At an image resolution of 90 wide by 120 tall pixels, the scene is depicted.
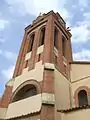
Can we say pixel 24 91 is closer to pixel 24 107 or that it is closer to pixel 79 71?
pixel 24 107

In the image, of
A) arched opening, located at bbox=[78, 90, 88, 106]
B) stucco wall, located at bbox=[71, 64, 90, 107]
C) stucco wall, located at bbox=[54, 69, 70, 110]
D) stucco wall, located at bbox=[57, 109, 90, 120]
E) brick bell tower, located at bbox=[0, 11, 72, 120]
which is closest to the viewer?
stucco wall, located at bbox=[57, 109, 90, 120]

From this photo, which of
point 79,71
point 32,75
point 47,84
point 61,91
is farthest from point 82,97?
point 32,75

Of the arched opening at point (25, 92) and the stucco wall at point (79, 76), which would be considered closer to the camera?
the arched opening at point (25, 92)

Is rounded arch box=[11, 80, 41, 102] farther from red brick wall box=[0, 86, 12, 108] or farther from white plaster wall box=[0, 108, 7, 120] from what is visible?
white plaster wall box=[0, 108, 7, 120]

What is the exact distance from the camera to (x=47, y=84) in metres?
13.4

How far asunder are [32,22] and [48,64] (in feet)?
31.8

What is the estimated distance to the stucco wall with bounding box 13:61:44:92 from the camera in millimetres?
14854

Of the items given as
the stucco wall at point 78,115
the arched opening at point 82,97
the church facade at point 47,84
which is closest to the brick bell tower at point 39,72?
the church facade at point 47,84

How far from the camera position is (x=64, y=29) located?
2258 centimetres

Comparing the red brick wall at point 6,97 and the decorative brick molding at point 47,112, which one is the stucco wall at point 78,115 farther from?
the red brick wall at point 6,97

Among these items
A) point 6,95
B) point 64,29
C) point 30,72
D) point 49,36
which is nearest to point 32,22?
point 64,29

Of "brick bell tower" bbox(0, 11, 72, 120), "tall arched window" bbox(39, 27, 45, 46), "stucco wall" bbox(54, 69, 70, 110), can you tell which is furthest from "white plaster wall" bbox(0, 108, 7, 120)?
"tall arched window" bbox(39, 27, 45, 46)

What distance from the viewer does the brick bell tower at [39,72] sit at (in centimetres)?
1261

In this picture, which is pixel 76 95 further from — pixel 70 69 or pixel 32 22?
pixel 32 22
